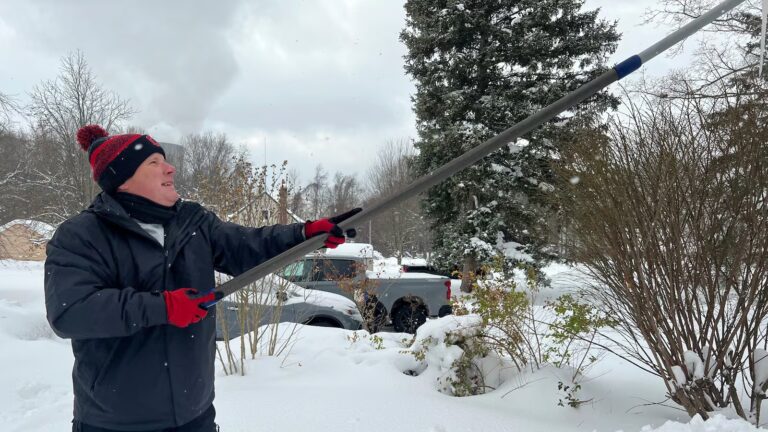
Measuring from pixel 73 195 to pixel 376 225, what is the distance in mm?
23572

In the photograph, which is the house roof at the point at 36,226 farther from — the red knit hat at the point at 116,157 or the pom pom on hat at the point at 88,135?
the red knit hat at the point at 116,157

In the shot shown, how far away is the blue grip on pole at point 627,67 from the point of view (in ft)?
5.95

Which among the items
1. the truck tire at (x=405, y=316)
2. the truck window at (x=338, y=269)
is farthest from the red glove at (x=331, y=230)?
the truck tire at (x=405, y=316)

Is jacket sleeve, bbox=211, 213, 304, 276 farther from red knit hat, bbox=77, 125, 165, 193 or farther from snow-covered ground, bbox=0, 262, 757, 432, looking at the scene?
snow-covered ground, bbox=0, 262, 757, 432

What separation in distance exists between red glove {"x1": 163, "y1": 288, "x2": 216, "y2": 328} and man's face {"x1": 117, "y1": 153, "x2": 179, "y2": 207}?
48 cm

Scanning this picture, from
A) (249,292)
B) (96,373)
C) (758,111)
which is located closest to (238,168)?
(249,292)

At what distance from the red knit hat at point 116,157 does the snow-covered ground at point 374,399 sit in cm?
221

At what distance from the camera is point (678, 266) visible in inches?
124

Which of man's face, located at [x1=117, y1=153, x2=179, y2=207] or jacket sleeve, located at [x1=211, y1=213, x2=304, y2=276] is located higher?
man's face, located at [x1=117, y1=153, x2=179, y2=207]

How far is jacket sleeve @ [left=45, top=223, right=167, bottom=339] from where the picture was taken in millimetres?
1324

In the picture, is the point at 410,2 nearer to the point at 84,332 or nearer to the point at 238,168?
the point at 238,168

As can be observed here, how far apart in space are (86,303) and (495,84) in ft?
44.0

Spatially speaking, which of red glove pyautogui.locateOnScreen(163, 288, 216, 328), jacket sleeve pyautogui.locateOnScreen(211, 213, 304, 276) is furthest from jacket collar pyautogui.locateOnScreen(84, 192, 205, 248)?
red glove pyautogui.locateOnScreen(163, 288, 216, 328)

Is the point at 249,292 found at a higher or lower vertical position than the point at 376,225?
lower
